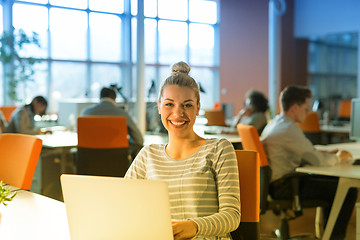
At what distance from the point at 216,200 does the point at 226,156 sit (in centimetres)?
15

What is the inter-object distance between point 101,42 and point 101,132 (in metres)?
8.66

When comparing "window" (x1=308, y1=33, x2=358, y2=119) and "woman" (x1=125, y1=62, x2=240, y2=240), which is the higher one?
"window" (x1=308, y1=33, x2=358, y2=119)

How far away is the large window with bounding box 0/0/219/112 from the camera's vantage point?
11172 millimetres

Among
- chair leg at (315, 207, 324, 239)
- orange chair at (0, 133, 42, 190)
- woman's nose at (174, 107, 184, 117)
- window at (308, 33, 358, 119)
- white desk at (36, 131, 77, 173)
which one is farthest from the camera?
window at (308, 33, 358, 119)

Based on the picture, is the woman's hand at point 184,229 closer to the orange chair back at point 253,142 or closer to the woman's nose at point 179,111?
the woman's nose at point 179,111

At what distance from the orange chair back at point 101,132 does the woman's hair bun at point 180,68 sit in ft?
7.42

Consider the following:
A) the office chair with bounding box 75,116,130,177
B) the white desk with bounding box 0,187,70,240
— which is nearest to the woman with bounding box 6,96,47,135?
the office chair with bounding box 75,116,130,177

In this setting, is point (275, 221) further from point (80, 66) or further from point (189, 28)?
point (189, 28)

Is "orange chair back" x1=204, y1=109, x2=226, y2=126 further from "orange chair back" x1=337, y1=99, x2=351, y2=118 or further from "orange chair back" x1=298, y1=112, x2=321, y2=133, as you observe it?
"orange chair back" x1=337, y1=99, x2=351, y2=118

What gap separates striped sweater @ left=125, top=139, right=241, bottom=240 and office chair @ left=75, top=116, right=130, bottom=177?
235cm

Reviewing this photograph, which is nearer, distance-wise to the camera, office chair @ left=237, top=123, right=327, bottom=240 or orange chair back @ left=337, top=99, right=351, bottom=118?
office chair @ left=237, top=123, right=327, bottom=240

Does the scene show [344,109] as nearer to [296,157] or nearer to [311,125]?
[311,125]

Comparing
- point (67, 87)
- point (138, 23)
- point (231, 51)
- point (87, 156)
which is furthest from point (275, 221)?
point (231, 51)

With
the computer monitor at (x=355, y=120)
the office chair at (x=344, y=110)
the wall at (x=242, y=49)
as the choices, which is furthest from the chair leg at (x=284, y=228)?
the wall at (x=242, y=49)
